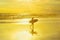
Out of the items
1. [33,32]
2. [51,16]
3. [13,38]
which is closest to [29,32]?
[33,32]

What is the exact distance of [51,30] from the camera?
3.62ft

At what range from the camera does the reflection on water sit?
3.53 feet

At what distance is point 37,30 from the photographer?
1.10 meters

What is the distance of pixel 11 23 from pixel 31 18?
20 cm

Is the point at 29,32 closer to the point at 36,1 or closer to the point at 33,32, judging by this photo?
the point at 33,32

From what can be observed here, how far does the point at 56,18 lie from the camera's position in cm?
111

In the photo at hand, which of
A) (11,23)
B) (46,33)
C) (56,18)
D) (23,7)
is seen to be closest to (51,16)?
(56,18)

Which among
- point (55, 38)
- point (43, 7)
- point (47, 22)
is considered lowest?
point (55, 38)

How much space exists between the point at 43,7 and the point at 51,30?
24 cm

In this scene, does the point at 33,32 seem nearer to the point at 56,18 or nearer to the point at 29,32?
the point at 29,32

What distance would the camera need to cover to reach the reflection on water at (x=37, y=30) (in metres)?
1.08

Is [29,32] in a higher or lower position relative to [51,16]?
lower

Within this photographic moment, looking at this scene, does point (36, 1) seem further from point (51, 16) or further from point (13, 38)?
point (13, 38)

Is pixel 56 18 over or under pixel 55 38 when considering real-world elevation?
over
